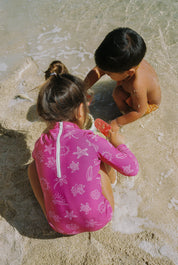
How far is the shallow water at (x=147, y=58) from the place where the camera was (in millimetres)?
1812

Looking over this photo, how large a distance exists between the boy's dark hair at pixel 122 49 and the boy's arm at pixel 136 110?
31cm

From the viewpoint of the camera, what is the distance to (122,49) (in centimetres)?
176

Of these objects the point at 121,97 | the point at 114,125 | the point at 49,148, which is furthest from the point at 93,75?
the point at 49,148

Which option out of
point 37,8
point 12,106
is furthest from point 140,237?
point 37,8

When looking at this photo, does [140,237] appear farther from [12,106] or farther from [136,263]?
[12,106]

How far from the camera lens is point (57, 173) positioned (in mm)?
1304

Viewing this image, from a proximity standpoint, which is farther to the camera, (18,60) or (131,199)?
(18,60)

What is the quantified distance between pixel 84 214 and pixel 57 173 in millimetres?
317

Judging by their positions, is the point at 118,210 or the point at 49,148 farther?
the point at 118,210

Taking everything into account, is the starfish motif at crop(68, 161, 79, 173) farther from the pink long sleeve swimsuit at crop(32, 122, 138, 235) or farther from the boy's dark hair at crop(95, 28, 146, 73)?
the boy's dark hair at crop(95, 28, 146, 73)

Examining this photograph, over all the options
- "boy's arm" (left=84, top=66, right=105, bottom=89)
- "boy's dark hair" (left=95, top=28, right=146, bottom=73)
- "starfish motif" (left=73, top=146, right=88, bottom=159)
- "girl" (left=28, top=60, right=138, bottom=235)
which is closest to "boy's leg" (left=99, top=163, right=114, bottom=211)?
"girl" (left=28, top=60, right=138, bottom=235)

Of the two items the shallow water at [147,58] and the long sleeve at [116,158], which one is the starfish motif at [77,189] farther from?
the shallow water at [147,58]

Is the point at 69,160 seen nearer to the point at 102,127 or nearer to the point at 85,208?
the point at 85,208

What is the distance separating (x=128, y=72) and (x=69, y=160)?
1005mm
